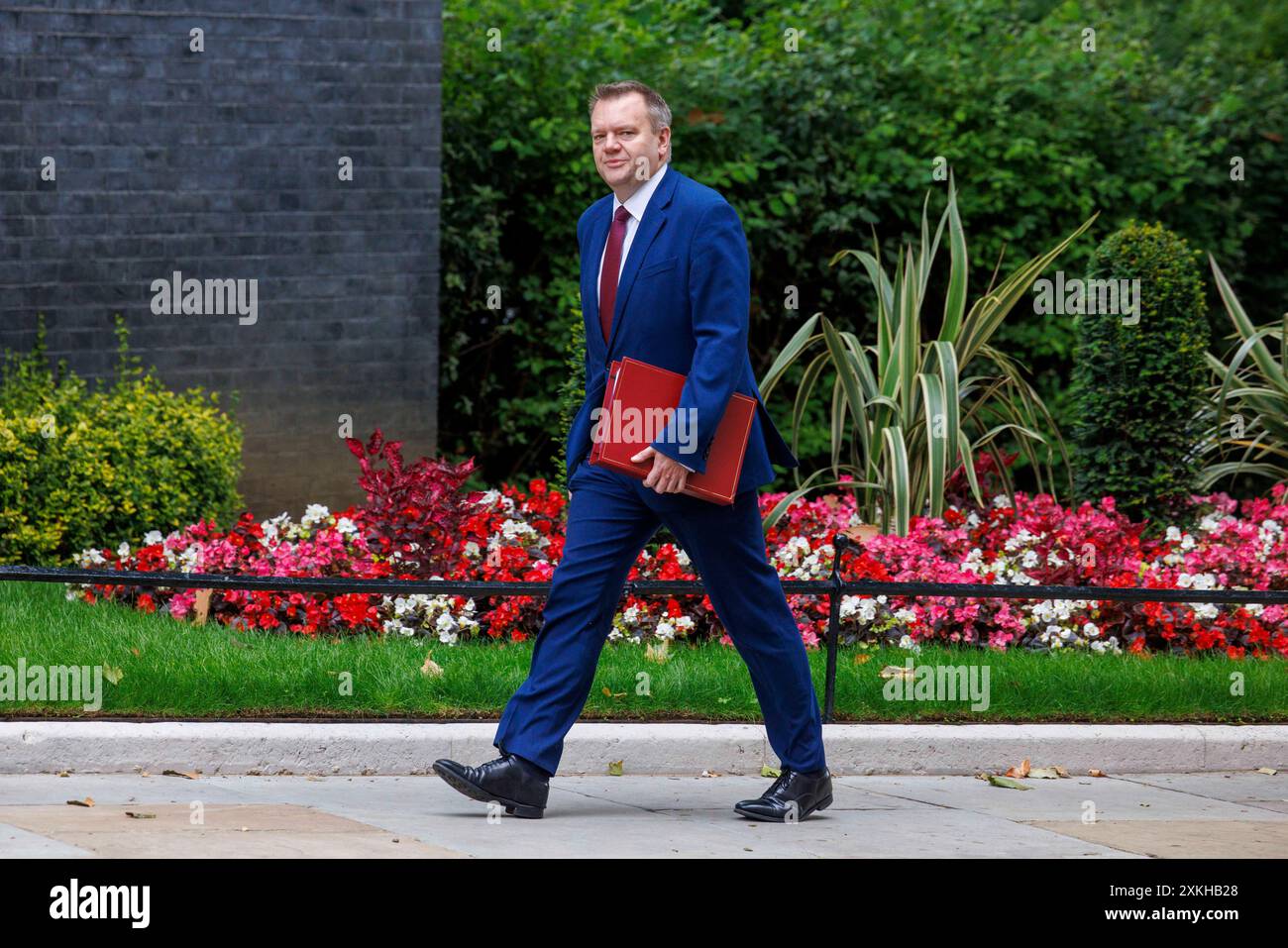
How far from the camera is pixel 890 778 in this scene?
6.11 metres

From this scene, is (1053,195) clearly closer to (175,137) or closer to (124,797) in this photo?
(175,137)

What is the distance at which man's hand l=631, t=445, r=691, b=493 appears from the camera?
16.2ft

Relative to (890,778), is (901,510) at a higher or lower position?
higher

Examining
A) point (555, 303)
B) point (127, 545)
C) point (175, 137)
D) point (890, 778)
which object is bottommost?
point (890, 778)

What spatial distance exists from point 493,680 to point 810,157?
599cm

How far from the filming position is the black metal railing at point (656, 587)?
6125 mm

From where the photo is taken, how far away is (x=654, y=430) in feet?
16.4

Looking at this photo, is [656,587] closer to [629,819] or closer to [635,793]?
[635,793]

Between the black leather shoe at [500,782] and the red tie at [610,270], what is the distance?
1236 millimetres

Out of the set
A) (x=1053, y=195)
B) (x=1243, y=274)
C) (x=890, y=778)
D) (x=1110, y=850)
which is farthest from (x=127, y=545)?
(x=1243, y=274)

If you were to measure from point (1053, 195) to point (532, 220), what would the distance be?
3407 mm

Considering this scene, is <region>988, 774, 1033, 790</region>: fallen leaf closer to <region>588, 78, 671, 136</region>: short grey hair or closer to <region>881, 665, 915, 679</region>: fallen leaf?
<region>881, 665, 915, 679</region>: fallen leaf

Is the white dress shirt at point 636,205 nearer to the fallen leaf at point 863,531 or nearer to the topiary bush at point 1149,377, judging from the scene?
the fallen leaf at point 863,531

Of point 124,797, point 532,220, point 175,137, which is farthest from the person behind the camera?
point 532,220
